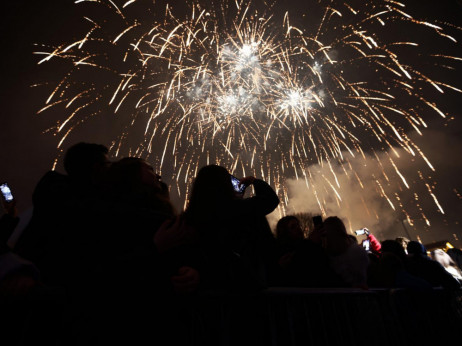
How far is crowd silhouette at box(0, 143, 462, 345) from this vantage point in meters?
1.39

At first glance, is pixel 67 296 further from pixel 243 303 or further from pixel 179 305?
pixel 243 303

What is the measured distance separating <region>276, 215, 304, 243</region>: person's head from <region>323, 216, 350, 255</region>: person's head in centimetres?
41

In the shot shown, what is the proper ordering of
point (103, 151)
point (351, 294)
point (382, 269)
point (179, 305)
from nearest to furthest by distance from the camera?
point (179, 305), point (351, 294), point (103, 151), point (382, 269)

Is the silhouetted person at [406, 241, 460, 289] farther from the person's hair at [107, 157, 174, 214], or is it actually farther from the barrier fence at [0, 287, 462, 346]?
the person's hair at [107, 157, 174, 214]

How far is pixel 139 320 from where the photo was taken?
1.47 m

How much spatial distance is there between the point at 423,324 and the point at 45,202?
15.2 ft

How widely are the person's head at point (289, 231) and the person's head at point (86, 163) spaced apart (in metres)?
2.88

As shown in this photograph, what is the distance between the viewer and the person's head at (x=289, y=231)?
407cm

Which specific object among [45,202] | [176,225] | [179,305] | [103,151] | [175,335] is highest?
[103,151]

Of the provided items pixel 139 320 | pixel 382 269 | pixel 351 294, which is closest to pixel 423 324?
pixel 382 269

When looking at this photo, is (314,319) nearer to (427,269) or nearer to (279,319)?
(279,319)

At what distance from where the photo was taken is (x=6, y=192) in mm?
4414

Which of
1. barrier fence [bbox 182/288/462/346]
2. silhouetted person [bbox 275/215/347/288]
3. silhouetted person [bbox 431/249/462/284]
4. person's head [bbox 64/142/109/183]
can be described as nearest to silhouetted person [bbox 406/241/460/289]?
barrier fence [bbox 182/288/462/346]

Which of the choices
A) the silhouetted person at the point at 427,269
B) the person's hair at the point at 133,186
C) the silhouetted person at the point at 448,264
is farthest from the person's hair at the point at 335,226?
the silhouetted person at the point at 448,264
